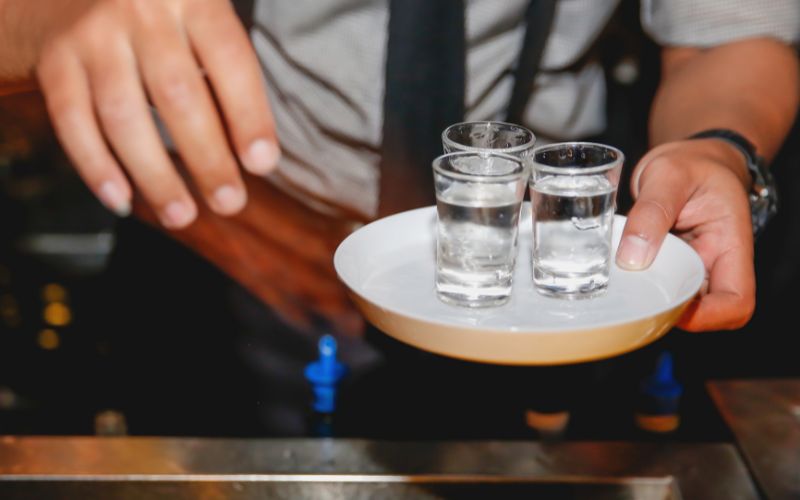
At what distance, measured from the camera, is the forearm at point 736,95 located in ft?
5.24

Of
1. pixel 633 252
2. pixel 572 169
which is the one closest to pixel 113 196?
pixel 572 169

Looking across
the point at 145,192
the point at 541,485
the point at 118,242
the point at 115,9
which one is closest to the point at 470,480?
the point at 541,485

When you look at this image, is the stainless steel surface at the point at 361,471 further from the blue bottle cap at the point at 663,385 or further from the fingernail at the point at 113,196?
the fingernail at the point at 113,196

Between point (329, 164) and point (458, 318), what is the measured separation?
777 millimetres

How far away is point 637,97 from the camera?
78.7 inches

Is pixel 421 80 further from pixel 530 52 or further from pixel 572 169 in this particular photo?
pixel 572 169

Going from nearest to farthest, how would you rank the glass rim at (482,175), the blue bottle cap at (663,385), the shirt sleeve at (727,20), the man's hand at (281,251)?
the glass rim at (482,175)
the blue bottle cap at (663,385)
the shirt sleeve at (727,20)
the man's hand at (281,251)

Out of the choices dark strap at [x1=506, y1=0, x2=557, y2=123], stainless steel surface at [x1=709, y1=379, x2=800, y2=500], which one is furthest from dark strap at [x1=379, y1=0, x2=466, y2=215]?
stainless steel surface at [x1=709, y1=379, x2=800, y2=500]

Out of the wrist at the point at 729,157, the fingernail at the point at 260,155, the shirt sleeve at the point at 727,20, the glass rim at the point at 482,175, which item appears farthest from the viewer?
the shirt sleeve at the point at 727,20

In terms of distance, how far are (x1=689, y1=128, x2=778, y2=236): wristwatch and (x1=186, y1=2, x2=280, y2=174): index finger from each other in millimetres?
914

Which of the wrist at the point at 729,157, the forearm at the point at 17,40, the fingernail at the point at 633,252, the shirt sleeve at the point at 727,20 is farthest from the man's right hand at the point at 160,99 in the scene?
the shirt sleeve at the point at 727,20

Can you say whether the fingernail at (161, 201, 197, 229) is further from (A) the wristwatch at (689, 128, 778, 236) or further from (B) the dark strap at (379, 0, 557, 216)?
(A) the wristwatch at (689, 128, 778, 236)

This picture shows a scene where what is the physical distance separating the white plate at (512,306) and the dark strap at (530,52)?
0.33m

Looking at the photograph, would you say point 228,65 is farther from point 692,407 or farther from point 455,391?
point 692,407
